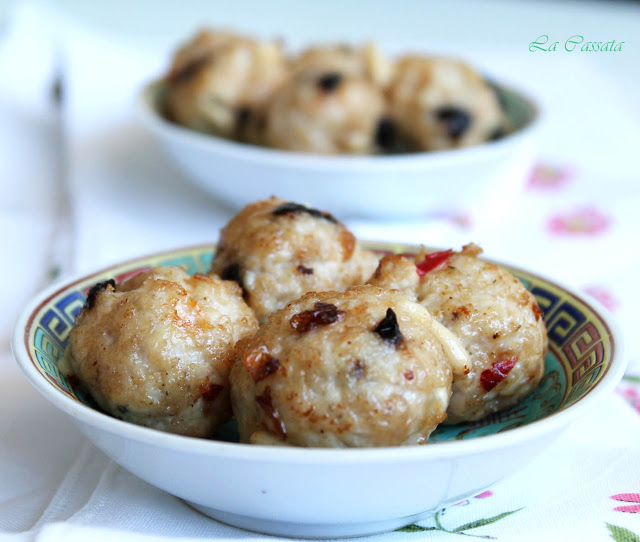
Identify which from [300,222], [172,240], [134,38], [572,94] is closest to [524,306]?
[300,222]

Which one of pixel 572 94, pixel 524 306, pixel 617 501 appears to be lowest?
pixel 572 94

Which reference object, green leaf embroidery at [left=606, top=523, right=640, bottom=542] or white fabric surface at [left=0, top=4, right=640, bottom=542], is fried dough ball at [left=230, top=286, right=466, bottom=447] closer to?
white fabric surface at [left=0, top=4, right=640, bottom=542]

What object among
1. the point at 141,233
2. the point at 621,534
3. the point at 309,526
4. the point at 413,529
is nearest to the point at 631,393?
the point at 621,534

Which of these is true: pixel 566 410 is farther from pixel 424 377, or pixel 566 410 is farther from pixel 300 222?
pixel 300 222

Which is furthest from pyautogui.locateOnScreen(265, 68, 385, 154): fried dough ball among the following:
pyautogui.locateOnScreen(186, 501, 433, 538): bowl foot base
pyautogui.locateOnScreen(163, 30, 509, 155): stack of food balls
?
pyautogui.locateOnScreen(186, 501, 433, 538): bowl foot base

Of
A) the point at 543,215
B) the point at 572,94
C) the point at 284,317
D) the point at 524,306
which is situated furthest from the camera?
the point at 572,94

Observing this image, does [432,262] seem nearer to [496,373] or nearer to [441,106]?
[496,373]

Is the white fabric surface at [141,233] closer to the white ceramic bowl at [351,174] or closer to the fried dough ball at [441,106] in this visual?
the white ceramic bowl at [351,174]
